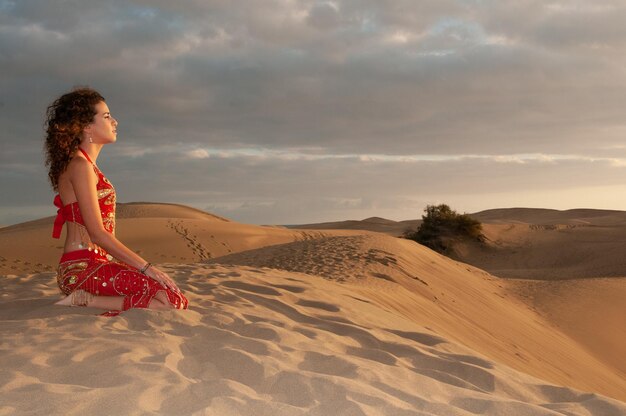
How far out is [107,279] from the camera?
507 centimetres

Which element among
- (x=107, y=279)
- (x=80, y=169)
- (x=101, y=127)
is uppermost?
(x=101, y=127)

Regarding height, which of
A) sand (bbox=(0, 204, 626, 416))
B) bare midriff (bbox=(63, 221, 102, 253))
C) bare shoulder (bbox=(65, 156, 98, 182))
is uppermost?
bare shoulder (bbox=(65, 156, 98, 182))

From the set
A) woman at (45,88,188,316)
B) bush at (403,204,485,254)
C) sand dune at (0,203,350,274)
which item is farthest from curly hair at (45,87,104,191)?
bush at (403,204,485,254)

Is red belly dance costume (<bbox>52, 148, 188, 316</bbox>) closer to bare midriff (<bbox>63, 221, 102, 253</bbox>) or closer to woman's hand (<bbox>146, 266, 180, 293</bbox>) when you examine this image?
bare midriff (<bbox>63, 221, 102, 253</bbox>)

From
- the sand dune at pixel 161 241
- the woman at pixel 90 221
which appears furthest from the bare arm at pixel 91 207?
the sand dune at pixel 161 241

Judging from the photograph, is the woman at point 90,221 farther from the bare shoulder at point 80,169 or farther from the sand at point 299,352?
the sand at point 299,352

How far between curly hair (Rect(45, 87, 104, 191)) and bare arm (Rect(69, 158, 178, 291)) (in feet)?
0.49

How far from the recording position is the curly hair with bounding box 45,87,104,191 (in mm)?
4852

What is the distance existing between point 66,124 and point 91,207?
0.68 meters

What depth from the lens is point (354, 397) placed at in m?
3.32

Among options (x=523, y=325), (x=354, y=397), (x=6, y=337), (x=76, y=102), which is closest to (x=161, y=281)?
(x=6, y=337)

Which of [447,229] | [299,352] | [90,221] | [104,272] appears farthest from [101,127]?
[447,229]

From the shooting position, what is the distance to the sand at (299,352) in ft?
10.6

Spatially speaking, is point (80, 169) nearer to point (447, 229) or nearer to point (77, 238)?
point (77, 238)
